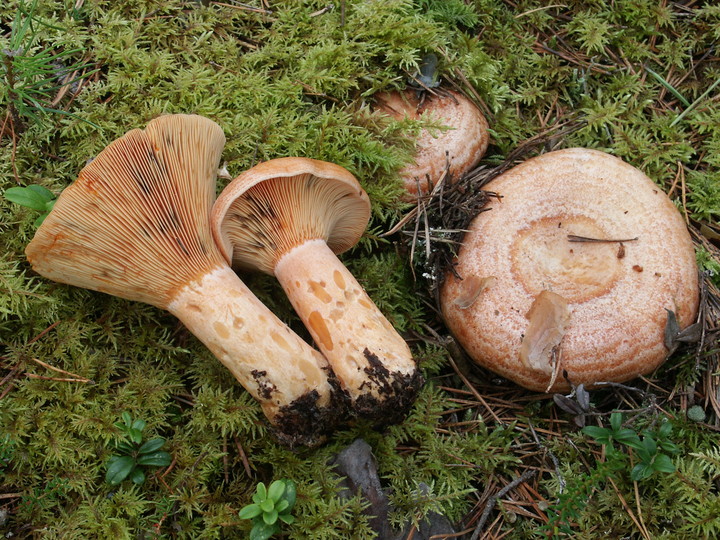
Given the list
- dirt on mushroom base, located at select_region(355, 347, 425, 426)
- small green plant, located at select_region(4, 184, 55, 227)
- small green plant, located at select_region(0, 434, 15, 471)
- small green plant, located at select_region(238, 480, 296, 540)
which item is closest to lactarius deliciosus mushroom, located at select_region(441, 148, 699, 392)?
dirt on mushroom base, located at select_region(355, 347, 425, 426)

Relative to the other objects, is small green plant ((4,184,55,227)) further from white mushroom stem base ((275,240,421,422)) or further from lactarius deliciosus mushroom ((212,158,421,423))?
white mushroom stem base ((275,240,421,422))

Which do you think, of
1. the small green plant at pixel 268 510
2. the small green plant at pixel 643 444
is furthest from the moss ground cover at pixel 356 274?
the small green plant at pixel 268 510

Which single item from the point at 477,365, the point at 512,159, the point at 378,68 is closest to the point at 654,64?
the point at 512,159

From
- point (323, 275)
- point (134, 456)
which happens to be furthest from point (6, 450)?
point (323, 275)

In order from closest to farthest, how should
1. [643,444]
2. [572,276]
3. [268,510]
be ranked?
[268,510]
[643,444]
[572,276]

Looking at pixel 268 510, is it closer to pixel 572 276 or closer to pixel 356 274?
pixel 356 274

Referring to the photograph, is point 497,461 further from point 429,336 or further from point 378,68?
point 378,68
